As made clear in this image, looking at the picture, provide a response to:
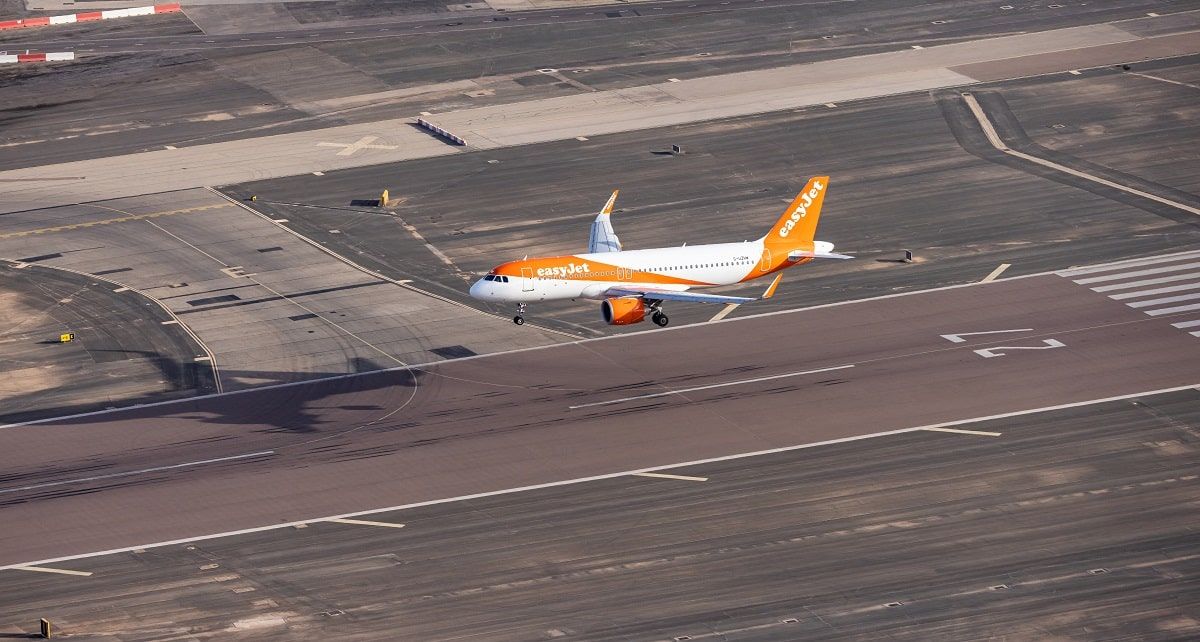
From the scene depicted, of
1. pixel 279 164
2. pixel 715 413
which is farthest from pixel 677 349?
pixel 279 164

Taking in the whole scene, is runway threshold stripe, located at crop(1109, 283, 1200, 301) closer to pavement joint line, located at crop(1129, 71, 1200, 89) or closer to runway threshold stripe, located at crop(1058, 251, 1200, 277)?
runway threshold stripe, located at crop(1058, 251, 1200, 277)

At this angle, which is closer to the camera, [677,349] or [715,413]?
[715,413]

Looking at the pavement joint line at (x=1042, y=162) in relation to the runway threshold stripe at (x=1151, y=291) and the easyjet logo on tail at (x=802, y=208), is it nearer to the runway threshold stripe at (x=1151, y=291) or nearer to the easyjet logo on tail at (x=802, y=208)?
the runway threshold stripe at (x=1151, y=291)

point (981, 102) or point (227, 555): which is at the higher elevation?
point (981, 102)

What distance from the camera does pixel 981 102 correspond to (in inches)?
5541

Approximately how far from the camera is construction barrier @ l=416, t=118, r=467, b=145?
449ft

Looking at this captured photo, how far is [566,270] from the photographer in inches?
3693

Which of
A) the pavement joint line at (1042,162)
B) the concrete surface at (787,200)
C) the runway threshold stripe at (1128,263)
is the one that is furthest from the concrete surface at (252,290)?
the pavement joint line at (1042,162)

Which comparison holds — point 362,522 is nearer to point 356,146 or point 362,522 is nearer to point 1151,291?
point 1151,291

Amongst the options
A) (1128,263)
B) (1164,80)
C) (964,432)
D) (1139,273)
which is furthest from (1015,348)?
(1164,80)

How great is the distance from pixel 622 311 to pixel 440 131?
51057 mm

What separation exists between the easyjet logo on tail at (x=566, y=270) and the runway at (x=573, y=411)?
6.15 m

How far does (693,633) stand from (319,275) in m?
51.6

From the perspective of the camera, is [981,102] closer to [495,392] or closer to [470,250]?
[470,250]
